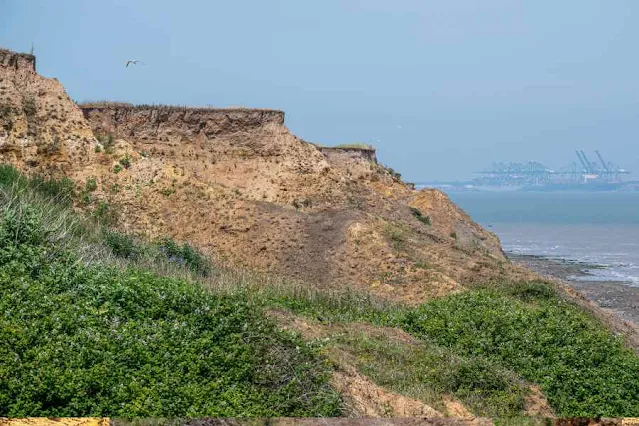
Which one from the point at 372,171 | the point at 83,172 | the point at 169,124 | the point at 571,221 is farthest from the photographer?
the point at 571,221

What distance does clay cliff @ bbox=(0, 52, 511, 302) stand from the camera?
84.6ft

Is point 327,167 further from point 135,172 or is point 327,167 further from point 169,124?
point 135,172

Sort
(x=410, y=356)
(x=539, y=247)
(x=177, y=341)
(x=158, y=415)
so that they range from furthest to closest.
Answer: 1. (x=539, y=247)
2. (x=410, y=356)
3. (x=177, y=341)
4. (x=158, y=415)

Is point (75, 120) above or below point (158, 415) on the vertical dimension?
above

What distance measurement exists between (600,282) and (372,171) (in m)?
14.2

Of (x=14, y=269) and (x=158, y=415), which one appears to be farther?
(x=14, y=269)

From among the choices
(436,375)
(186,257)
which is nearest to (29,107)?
(186,257)

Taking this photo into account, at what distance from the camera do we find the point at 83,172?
26375 mm

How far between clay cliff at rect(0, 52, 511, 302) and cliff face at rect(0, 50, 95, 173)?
0.03 m

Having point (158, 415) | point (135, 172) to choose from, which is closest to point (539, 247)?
point (135, 172)

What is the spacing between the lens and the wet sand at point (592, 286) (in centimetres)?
4047

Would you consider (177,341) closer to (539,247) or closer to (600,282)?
(600,282)

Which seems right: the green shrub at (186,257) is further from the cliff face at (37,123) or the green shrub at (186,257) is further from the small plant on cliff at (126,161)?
the cliff face at (37,123)

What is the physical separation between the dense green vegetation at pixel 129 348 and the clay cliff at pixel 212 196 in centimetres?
1269
